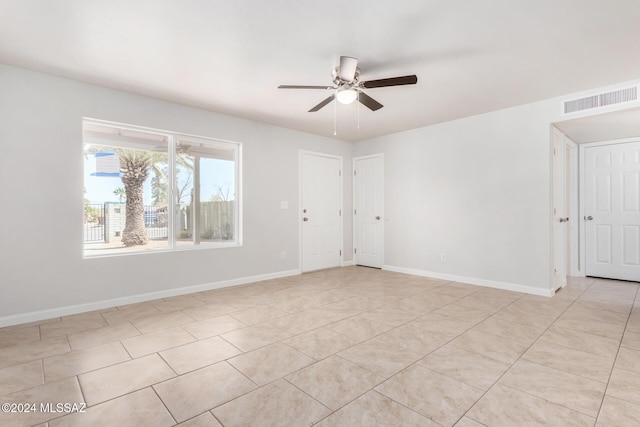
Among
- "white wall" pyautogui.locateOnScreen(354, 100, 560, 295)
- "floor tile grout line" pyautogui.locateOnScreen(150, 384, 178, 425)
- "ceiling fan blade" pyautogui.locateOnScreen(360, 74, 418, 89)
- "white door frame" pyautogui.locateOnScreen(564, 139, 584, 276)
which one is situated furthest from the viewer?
"white door frame" pyautogui.locateOnScreen(564, 139, 584, 276)

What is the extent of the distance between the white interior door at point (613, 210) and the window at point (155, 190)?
5761 mm

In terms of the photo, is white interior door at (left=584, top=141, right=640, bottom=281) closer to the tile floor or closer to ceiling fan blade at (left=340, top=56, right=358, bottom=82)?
the tile floor

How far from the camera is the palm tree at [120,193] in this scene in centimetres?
372

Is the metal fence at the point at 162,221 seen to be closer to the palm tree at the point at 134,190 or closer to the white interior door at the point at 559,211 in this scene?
the palm tree at the point at 134,190

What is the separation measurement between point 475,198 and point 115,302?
4.95m

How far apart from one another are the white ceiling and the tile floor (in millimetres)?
2509

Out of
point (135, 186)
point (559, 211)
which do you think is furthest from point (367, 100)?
point (559, 211)

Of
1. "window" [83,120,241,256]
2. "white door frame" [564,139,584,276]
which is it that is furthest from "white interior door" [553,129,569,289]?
"window" [83,120,241,256]

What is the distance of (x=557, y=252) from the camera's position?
4.29 metres

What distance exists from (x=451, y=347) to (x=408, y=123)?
3549mm

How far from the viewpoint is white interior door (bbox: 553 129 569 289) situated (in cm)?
417

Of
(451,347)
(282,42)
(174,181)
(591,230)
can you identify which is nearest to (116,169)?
(174,181)

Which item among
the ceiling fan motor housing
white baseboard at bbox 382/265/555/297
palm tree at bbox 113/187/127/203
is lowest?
white baseboard at bbox 382/265/555/297

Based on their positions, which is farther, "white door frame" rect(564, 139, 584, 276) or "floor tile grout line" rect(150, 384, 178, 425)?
"white door frame" rect(564, 139, 584, 276)
